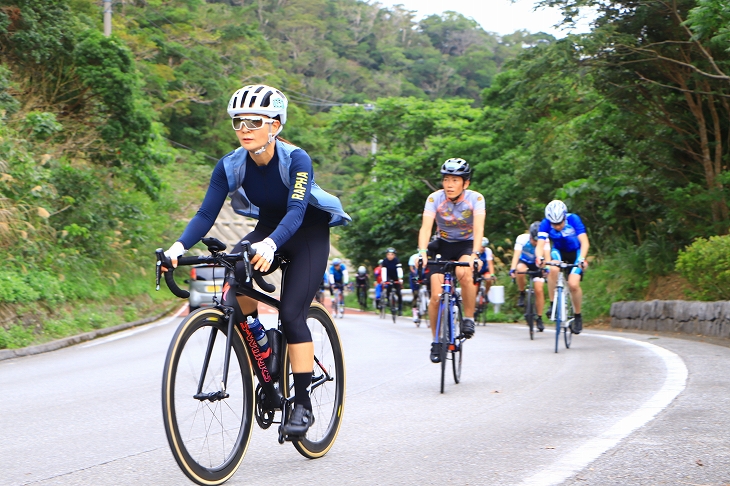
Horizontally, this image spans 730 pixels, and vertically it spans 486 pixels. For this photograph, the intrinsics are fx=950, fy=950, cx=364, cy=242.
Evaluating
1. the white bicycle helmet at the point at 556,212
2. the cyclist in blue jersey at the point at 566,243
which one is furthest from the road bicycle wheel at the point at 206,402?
the white bicycle helmet at the point at 556,212

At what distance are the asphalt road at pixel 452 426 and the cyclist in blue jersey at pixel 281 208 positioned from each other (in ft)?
2.18

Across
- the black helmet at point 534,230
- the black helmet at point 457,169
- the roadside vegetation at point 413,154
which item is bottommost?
the black helmet at point 534,230

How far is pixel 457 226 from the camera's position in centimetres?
925

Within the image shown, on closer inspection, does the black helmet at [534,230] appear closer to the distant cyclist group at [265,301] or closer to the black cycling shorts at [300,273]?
the distant cyclist group at [265,301]

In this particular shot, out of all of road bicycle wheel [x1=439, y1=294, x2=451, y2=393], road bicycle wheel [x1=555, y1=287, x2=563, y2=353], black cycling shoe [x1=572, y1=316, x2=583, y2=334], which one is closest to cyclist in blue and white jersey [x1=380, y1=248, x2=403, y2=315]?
black cycling shoe [x1=572, y1=316, x2=583, y2=334]

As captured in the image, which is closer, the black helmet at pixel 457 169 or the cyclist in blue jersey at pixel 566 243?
the black helmet at pixel 457 169

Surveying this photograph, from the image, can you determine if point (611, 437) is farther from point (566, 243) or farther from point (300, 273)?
point (566, 243)

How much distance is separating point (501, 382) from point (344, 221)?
4.39 meters

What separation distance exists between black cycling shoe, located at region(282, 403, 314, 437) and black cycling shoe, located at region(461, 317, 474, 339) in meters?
4.16

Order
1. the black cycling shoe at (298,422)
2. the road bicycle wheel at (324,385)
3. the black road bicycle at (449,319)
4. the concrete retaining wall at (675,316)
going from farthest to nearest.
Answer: the concrete retaining wall at (675,316)
the black road bicycle at (449,319)
the road bicycle wheel at (324,385)
the black cycling shoe at (298,422)

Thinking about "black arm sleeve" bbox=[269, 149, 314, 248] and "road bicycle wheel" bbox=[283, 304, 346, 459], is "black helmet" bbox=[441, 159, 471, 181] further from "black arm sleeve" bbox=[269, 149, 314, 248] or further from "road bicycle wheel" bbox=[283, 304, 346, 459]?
"black arm sleeve" bbox=[269, 149, 314, 248]

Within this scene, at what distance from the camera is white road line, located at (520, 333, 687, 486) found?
480 cm

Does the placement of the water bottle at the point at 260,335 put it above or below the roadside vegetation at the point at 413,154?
below

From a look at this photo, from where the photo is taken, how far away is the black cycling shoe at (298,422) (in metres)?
5.03
